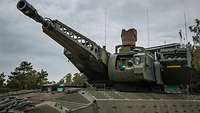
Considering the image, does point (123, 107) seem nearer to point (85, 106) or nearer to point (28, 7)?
point (85, 106)

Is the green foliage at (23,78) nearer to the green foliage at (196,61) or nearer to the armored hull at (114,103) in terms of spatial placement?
the green foliage at (196,61)

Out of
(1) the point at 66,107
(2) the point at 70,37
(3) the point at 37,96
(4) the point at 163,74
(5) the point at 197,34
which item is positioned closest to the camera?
(1) the point at 66,107

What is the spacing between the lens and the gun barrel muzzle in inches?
464

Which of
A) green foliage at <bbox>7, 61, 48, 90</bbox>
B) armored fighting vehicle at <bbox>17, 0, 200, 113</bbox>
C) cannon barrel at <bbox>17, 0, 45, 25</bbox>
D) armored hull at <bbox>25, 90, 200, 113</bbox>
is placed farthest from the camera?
green foliage at <bbox>7, 61, 48, 90</bbox>

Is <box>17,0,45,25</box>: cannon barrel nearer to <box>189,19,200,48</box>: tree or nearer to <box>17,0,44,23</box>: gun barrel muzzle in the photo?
<box>17,0,44,23</box>: gun barrel muzzle

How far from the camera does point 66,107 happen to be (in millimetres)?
8797

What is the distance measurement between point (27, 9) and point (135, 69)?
4215 mm

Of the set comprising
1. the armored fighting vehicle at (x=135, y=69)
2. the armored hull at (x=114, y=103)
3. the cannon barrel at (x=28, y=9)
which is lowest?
the armored hull at (x=114, y=103)

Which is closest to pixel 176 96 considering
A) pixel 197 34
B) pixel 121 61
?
pixel 121 61

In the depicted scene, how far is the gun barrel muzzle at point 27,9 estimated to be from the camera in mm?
11797

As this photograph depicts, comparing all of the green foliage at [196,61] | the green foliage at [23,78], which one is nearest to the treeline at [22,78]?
the green foliage at [23,78]

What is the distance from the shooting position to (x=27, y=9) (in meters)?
11.9

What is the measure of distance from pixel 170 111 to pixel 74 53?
168 inches

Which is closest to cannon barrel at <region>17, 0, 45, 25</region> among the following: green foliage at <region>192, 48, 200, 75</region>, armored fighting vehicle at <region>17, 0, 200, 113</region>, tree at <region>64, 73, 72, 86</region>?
armored fighting vehicle at <region>17, 0, 200, 113</region>
